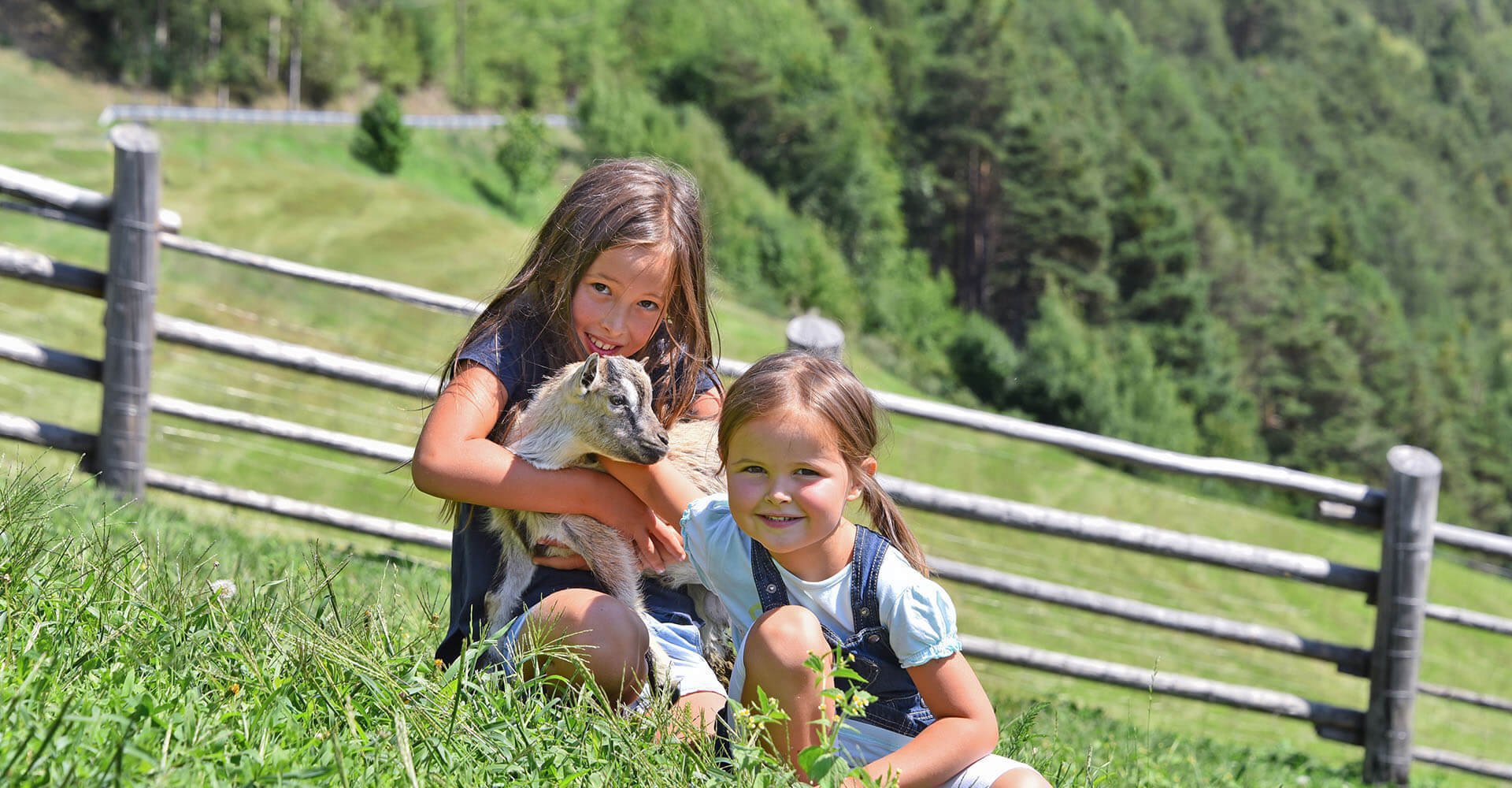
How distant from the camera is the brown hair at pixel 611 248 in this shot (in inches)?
111

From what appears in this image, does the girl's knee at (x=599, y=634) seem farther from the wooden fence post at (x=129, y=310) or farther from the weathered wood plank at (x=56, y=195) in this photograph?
the weathered wood plank at (x=56, y=195)

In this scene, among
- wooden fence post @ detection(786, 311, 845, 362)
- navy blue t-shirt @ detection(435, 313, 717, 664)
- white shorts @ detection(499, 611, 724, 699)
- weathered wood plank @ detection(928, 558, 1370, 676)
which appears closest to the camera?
white shorts @ detection(499, 611, 724, 699)

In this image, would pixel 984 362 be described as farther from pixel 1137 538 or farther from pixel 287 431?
pixel 287 431

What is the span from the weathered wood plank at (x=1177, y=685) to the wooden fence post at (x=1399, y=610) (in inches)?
6.5

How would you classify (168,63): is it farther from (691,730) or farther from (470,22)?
(691,730)

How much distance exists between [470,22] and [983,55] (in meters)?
24.6

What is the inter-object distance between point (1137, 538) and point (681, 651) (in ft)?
11.3

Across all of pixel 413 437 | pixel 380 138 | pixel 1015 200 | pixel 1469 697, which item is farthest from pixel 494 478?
pixel 1015 200

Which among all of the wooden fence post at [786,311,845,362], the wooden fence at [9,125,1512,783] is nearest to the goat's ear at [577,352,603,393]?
the wooden fence post at [786,311,845,362]

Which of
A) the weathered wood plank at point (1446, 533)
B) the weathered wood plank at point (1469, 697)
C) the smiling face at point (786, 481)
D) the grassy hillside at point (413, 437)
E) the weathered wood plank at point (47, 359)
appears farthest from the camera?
the grassy hillside at point (413, 437)

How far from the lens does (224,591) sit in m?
2.45

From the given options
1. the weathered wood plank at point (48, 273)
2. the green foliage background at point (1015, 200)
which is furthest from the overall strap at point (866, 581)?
the green foliage background at point (1015, 200)

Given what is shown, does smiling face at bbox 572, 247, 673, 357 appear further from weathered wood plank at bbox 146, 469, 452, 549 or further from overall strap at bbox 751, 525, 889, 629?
weathered wood plank at bbox 146, 469, 452, 549

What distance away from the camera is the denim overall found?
2420 millimetres
